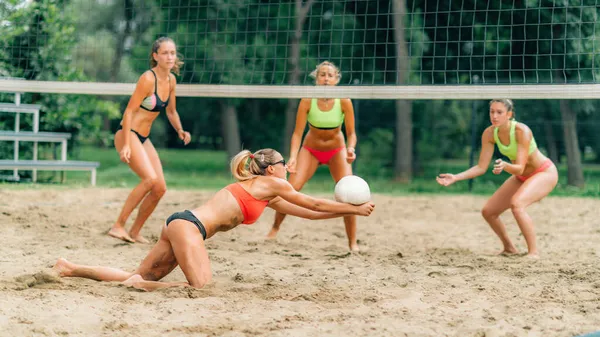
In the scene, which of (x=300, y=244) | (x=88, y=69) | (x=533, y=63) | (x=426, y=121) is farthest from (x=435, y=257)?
(x=88, y=69)

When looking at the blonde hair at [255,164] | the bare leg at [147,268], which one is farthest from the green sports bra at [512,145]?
the bare leg at [147,268]

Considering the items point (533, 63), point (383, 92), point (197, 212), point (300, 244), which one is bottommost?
point (300, 244)

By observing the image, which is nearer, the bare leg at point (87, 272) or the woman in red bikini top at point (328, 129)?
the bare leg at point (87, 272)

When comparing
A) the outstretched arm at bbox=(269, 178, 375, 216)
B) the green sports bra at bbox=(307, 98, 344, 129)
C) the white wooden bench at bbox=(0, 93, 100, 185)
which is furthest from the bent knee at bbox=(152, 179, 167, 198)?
the white wooden bench at bbox=(0, 93, 100, 185)

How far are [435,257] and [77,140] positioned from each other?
851cm

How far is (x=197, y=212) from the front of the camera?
15.8ft

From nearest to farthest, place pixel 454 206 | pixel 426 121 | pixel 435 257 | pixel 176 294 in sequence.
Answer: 1. pixel 176 294
2. pixel 435 257
3. pixel 454 206
4. pixel 426 121

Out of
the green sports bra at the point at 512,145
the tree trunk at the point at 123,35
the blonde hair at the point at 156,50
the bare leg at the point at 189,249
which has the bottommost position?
the bare leg at the point at 189,249

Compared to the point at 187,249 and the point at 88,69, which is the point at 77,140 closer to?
the point at 187,249

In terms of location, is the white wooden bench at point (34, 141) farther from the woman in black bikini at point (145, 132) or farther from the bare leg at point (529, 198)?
the bare leg at point (529, 198)

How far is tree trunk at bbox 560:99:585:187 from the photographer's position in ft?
45.4

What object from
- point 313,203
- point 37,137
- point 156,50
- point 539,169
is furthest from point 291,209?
point 37,137

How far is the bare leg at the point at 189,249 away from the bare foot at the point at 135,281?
29 cm

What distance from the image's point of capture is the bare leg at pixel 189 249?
4652mm
